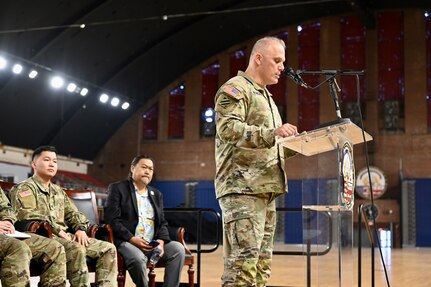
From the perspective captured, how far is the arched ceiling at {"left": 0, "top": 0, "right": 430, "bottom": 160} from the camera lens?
48.1ft

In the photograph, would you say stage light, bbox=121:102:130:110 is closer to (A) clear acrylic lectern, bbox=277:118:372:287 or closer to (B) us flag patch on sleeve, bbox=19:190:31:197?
(B) us flag patch on sleeve, bbox=19:190:31:197

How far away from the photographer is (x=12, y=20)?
13516mm

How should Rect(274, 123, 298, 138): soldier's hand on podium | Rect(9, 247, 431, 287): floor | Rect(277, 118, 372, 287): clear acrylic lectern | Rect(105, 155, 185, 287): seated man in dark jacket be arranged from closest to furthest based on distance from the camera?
Rect(274, 123, 298, 138): soldier's hand on podium, Rect(277, 118, 372, 287): clear acrylic lectern, Rect(9, 247, 431, 287): floor, Rect(105, 155, 185, 287): seated man in dark jacket

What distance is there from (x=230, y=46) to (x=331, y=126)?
55.3 feet

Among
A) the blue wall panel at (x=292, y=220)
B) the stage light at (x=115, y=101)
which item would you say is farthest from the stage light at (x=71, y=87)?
the blue wall panel at (x=292, y=220)

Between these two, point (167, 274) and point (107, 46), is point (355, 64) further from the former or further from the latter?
point (167, 274)

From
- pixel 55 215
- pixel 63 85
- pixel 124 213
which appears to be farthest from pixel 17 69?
pixel 55 215

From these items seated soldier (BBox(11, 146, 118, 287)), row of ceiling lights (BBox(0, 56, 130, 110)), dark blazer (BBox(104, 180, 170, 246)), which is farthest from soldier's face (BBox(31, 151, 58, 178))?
row of ceiling lights (BBox(0, 56, 130, 110))

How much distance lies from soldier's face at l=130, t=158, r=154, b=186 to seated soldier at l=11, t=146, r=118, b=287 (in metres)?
0.67

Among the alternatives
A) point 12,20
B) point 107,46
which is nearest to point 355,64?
point 107,46

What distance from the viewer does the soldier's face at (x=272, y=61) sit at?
2.79 meters

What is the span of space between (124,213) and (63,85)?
40.0 ft

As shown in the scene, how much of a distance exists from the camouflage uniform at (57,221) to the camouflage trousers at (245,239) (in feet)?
5.58

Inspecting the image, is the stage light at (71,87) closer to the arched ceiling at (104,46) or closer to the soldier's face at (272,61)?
the arched ceiling at (104,46)
